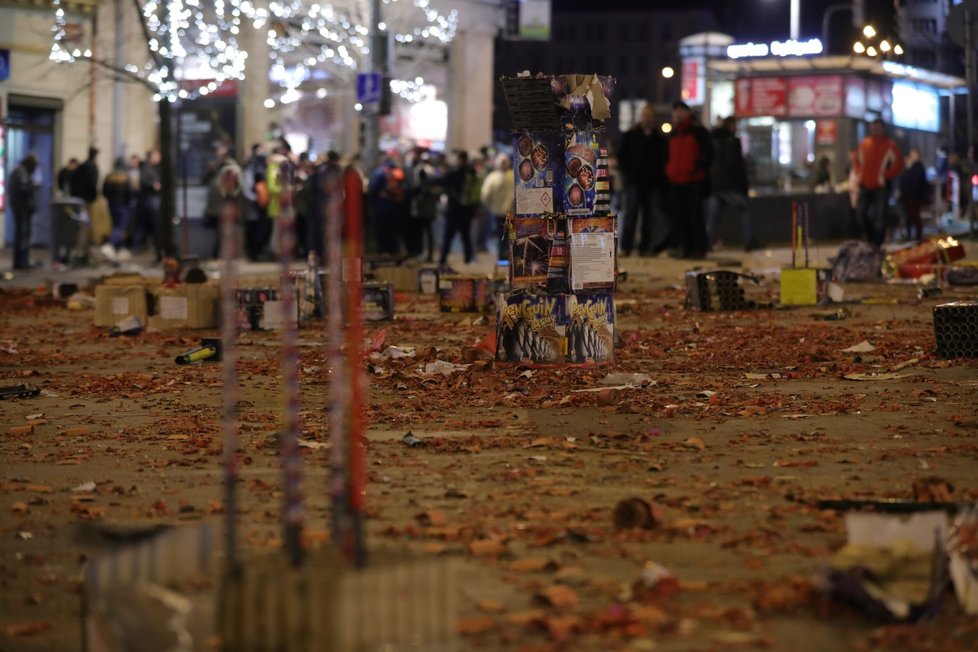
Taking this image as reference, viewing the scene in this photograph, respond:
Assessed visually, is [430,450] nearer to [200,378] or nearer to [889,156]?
[200,378]

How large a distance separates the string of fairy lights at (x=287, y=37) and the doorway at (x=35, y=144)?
1409 mm

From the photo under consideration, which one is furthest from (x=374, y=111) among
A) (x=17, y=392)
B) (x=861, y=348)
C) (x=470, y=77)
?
(x=470, y=77)

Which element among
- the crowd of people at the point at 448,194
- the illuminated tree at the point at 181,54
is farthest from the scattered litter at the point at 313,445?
the illuminated tree at the point at 181,54

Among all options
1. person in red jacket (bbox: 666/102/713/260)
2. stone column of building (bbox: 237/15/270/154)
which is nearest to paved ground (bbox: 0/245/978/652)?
person in red jacket (bbox: 666/102/713/260)

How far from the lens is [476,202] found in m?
27.9

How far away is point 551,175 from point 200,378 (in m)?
2.87

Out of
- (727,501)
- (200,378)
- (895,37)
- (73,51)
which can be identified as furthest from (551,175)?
(895,37)

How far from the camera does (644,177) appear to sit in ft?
85.6

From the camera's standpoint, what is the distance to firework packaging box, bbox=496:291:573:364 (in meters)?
11.7

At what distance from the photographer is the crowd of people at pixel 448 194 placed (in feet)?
80.0

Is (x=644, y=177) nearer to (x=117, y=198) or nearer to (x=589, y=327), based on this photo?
(x=117, y=198)

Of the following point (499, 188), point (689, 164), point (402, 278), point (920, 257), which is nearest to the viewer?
point (402, 278)

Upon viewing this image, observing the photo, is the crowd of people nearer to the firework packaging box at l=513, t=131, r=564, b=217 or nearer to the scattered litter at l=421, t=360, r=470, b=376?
the firework packaging box at l=513, t=131, r=564, b=217

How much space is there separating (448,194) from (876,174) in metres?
7.12
